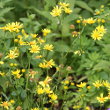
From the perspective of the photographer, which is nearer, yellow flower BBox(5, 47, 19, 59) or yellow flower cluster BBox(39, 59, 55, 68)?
yellow flower BBox(5, 47, 19, 59)

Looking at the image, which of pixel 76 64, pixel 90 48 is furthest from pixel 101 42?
pixel 76 64

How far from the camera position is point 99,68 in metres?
2.81

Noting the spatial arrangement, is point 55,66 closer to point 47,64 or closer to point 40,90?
point 47,64

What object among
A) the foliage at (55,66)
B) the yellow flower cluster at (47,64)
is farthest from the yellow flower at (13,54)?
the yellow flower cluster at (47,64)

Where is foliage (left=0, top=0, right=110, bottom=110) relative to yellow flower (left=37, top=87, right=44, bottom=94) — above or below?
above

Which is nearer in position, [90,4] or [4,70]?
[4,70]

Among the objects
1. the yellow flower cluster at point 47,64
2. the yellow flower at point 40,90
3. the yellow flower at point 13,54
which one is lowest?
the yellow flower at point 40,90

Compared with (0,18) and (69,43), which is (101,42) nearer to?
(69,43)

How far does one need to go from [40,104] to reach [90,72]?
1.63 feet

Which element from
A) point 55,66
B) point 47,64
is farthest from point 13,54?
point 55,66

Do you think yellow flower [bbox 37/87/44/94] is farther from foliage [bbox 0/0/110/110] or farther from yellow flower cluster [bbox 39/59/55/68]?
yellow flower cluster [bbox 39/59/55/68]

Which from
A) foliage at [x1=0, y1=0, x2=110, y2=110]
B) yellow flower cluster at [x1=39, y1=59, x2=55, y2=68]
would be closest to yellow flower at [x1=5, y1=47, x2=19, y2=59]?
foliage at [x1=0, y1=0, x2=110, y2=110]

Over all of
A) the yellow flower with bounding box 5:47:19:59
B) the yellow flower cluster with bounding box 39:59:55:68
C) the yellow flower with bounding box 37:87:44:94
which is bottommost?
the yellow flower with bounding box 37:87:44:94

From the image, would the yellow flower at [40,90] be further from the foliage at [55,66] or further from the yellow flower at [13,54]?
the yellow flower at [13,54]
